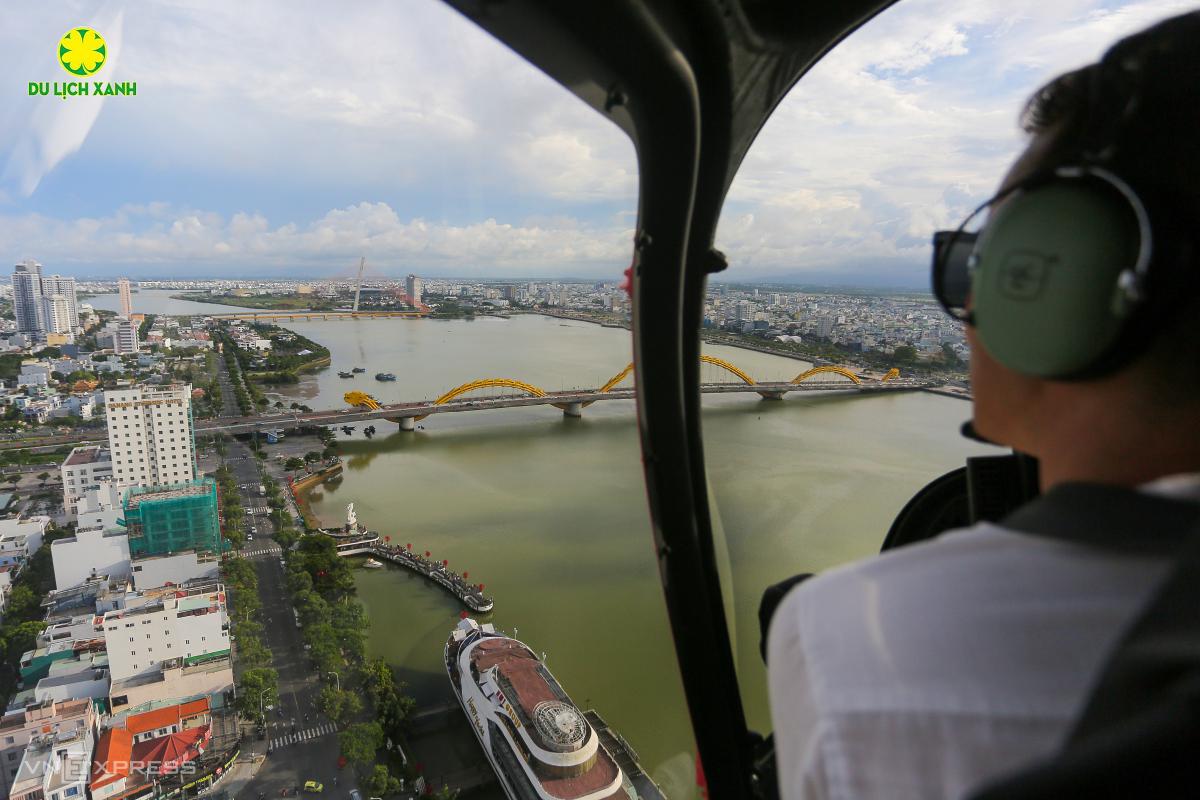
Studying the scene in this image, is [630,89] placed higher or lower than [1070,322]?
higher

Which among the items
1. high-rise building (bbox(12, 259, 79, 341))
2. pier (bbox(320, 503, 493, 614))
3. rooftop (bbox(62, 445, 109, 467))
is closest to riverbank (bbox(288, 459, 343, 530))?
pier (bbox(320, 503, 493, 614))

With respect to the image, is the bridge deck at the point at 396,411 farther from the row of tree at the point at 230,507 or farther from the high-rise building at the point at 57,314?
the high-rise building at the point at 57,314

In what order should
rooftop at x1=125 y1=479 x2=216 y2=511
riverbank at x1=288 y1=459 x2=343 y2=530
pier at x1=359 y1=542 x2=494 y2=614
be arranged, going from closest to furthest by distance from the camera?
pier at x1=359 y1=542 x2=494 y2=614, rooftop at x1=125 y1=479 x2=216 y2=511, riverbank at x1=288 y1=459 x2=343 y2=530

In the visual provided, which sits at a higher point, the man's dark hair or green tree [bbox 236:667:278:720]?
the man's dark hair

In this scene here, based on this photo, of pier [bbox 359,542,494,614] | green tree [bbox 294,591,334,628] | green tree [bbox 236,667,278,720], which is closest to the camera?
green tree [bbox 236,667,278,720]

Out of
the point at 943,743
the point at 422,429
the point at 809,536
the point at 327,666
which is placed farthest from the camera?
the point at 422,429

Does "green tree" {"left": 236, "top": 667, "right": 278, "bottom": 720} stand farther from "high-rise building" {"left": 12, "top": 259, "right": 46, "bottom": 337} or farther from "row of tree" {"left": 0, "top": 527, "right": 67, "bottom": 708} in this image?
"high-rise building" {"left": 12, "top": 259, "right": 46, "bottom": 337}

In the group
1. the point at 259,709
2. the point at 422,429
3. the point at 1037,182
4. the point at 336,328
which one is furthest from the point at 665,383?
the point at 336,328

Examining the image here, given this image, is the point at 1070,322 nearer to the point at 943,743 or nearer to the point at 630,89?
the point at 943,743
